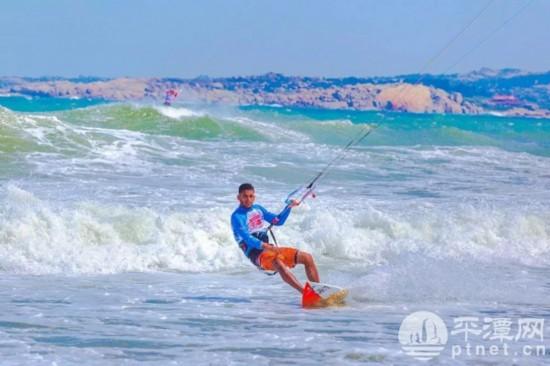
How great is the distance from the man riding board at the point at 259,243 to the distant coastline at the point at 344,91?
74689 mm

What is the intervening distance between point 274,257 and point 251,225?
0.43m

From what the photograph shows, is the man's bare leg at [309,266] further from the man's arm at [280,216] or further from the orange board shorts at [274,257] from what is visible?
the man's arm at [280,216]

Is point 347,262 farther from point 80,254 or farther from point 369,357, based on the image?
point 369,357

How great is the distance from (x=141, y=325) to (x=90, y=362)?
137cm

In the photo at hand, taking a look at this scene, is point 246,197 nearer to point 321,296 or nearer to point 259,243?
point 259,243

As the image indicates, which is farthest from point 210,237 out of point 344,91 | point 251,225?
point 344,91

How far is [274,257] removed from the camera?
10.4 metres

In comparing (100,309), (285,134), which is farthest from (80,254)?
(285,134)

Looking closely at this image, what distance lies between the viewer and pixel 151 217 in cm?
1534

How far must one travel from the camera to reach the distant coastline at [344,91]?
302 feet

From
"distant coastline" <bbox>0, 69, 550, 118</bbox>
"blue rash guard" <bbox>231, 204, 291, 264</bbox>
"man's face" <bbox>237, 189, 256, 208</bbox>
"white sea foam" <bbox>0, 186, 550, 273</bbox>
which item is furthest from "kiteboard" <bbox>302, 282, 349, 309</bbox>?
"distant coastline" <bbox>0, 69, 550, 118</bbox>

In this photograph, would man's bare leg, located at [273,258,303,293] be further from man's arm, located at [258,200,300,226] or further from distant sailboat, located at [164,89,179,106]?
distant sailboat, located at [164,89,179,106]

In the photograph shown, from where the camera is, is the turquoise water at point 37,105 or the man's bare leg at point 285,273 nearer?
the man's bare leg at point 285,273

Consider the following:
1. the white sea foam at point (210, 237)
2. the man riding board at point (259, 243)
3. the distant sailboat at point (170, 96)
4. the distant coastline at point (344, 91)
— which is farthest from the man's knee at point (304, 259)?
the distant coastline at point (344, 91)
